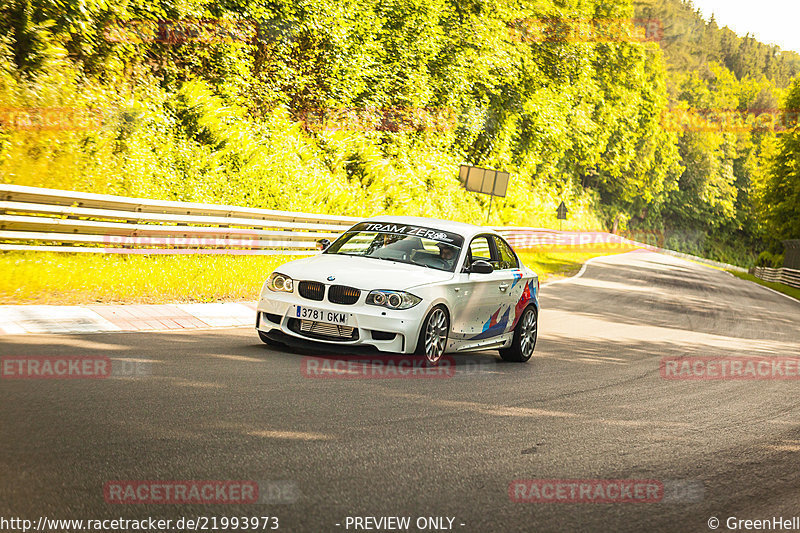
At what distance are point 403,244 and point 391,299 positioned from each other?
1461 millimetres

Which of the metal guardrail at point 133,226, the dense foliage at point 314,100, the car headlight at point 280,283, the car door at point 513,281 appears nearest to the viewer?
the car headlight at point 280,283

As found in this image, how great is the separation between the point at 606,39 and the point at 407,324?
181ft

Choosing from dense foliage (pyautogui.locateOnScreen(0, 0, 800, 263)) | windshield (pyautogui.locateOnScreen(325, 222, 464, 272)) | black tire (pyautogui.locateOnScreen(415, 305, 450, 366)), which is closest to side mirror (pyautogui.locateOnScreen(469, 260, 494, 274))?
windshield (pyautogui.locateOnScreen(325, 222, 464, 272))

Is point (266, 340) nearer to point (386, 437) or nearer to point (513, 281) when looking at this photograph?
point (513, 281)

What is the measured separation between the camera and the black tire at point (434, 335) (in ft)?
28.2

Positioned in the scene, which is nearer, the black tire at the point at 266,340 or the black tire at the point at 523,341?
the black tire at the point at 266,340

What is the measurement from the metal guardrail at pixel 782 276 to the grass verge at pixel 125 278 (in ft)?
122

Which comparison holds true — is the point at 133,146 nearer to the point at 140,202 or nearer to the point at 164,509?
the point at 140,202

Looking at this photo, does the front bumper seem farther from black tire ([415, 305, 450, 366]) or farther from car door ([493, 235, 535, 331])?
car door ([493, 235, 535, 331])

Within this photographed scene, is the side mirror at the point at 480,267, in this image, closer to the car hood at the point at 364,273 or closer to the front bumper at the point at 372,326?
the car hood at the point at 364,273

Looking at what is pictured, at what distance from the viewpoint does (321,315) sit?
8.44 meters

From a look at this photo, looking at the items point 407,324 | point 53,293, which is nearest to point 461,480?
point 407,324

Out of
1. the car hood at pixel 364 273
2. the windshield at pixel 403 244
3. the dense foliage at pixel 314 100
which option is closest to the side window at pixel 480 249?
the windshield at pixel 403 244

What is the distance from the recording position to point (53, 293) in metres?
10.6
